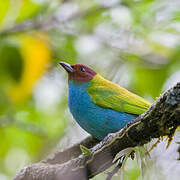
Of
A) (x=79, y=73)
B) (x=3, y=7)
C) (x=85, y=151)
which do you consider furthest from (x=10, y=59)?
(x=85, y=151)

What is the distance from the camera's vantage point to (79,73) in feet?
16.0

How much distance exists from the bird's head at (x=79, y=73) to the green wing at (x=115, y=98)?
119 millimetres

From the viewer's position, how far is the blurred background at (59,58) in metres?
5.15

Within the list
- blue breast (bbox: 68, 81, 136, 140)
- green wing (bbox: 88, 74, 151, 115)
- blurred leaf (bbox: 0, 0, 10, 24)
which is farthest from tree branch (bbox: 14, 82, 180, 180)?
blurred leaf (bbox: 0, 0, 10, 24)

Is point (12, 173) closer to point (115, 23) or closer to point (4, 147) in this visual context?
point (4, 147)

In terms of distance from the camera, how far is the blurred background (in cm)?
515

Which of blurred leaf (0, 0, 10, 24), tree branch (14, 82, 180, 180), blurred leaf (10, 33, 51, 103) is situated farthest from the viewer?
blurred leaf (0, 0, 10, 24)

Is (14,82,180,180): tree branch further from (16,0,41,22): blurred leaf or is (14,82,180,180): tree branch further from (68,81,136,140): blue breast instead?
(16,0,41,22): blurred leaf

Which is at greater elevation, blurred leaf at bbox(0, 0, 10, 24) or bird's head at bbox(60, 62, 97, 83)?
blurred leaf at bbox(0, 0, 10, 24)

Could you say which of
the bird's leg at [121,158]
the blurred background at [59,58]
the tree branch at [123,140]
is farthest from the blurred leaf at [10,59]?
the bird's leg at [121,158]

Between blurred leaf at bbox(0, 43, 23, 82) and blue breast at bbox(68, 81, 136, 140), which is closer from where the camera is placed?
blue breast at bbox(68, 81, 136, 140)

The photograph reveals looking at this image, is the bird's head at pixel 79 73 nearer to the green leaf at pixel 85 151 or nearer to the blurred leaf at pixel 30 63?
the blurred leaf at pixel 30 63

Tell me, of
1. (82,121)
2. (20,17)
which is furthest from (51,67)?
(82,121)

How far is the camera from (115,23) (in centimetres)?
622
